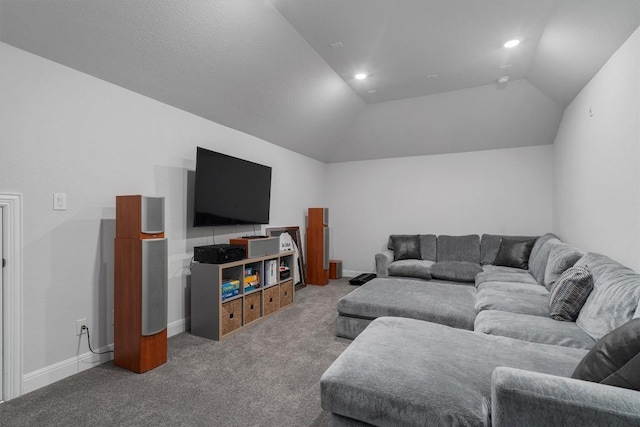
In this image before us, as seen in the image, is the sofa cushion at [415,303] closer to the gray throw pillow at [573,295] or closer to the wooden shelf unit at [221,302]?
the gray throw pillow at [573,295]

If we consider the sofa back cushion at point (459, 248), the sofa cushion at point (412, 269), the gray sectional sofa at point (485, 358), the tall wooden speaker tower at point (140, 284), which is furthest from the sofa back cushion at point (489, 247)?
the tall wooden speaker tower at point (140, 284)

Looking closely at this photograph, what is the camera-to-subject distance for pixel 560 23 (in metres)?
2.61

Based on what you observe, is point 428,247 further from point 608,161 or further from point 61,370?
point 61,370

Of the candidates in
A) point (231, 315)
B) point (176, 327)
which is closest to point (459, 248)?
point (231, 315)

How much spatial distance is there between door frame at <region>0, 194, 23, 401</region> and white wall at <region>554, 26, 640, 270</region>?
4.16 metres

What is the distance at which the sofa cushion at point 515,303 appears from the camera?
2.36 metres

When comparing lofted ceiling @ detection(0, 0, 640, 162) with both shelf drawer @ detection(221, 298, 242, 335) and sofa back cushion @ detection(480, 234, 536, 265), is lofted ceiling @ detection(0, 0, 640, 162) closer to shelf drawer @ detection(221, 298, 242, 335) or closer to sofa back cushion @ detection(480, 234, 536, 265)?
sofa back cushion @ detection(480, 234, 536, 265)

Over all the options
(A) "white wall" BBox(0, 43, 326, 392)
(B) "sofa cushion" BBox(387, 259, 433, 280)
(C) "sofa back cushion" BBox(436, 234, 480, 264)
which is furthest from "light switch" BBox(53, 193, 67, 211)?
(C) "sofa back cushion" BBox(436, 234, 480, 264)

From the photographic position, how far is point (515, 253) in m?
4.30

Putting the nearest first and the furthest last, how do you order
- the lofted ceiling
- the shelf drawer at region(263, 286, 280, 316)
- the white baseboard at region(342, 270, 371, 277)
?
the lofted ceiling → the shelf drawer at region(263, 286, 280, 316) → the white baseboard at region(342, 270, 371, 277)

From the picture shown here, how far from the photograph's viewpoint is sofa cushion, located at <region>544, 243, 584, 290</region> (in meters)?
2.70

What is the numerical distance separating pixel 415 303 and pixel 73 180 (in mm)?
2981

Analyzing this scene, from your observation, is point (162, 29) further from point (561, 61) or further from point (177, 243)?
point (561, 61)

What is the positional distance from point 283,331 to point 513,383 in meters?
2.41
